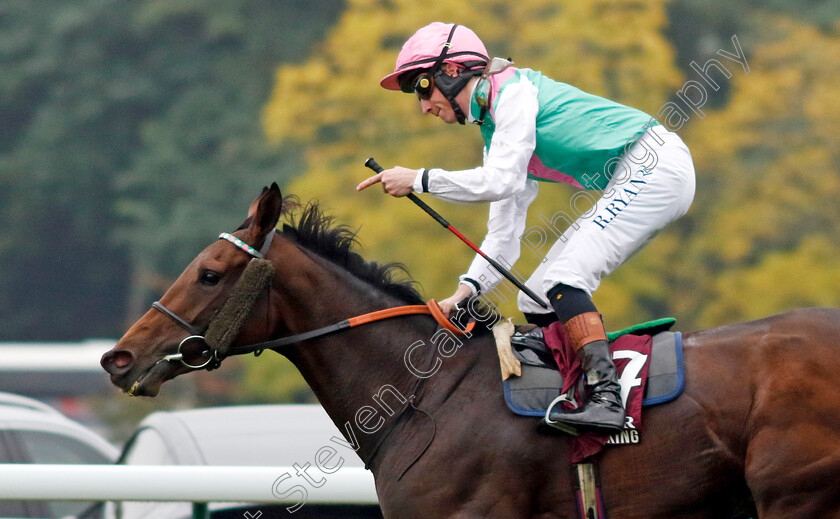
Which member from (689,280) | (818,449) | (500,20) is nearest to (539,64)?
(500,20)

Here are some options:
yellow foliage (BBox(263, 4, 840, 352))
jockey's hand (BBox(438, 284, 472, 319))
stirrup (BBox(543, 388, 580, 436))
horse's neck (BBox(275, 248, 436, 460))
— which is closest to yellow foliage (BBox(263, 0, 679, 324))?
yellow foliage (BBox(263, 4, 840, 352))

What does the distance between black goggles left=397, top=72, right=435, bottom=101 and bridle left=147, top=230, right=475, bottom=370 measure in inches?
31.3

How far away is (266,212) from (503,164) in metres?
0.89

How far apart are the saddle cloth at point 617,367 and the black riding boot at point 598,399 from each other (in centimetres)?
6

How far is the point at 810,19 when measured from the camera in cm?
2481

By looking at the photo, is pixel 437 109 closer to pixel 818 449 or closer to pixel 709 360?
pixel 709 360

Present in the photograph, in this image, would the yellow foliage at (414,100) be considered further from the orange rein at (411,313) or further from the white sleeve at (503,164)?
the white sleeve at (503,164)

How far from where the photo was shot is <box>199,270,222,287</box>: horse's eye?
3.83 meters

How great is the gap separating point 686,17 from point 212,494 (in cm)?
2604

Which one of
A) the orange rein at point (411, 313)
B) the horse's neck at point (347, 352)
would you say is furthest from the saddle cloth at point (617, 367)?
the horse's neck at point (347, 352)

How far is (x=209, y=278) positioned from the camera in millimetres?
3838

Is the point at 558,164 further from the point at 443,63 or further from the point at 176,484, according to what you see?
the point at 176,484

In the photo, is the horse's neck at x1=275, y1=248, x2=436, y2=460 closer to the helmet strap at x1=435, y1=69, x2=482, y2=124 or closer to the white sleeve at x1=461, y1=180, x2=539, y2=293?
the white sleeve at x1=461, y1=180, x2=539, y2=293

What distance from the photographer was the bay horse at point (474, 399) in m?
3.45
